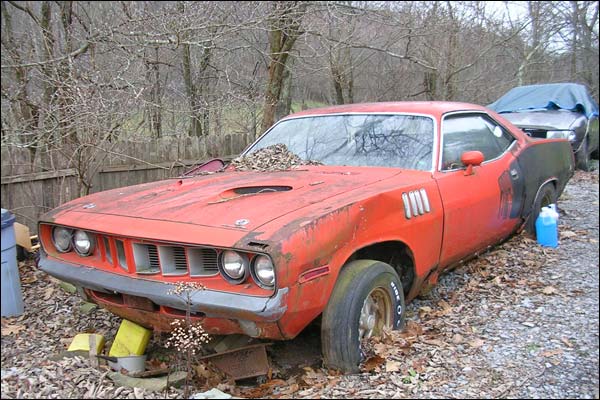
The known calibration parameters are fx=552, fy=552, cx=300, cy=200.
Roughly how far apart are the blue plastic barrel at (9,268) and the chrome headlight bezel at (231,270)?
1430 millimetres

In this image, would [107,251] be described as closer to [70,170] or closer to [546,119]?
[70,170]

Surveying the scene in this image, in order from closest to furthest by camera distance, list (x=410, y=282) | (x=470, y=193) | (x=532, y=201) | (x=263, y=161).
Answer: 1. (x=410, y=282)
2. (x=470, y=193)
3. (x=263, y=161)
4. (x=532, y=201)

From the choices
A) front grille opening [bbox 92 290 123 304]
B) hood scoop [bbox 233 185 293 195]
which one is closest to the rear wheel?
hood scoop [bbox 233 185 293 195]

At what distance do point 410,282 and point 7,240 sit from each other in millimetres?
2592

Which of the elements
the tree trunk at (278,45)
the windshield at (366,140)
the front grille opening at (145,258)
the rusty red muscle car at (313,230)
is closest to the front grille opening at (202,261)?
the rusty red muscle car at (313,230)

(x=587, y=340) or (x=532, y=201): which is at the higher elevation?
(x=532, y=201)

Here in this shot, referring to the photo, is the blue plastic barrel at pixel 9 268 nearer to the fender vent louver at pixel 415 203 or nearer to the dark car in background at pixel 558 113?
the fender vent louver at pixel 415 203

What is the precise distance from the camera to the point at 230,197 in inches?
135

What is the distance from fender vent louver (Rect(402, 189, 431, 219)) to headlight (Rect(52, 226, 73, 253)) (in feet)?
6.92

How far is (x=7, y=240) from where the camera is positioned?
332 centimetres

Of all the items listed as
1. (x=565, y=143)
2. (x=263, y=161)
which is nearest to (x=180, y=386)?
(x=263, y=161)

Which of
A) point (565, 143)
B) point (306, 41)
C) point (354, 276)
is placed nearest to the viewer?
point (354, 276)

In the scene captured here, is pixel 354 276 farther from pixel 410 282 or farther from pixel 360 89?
pixel 360 89

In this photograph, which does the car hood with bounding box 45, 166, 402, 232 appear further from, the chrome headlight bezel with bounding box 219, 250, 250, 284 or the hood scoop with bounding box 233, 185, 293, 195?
the chrome headlight bezel with bounding box 219, 250, 250, 284
